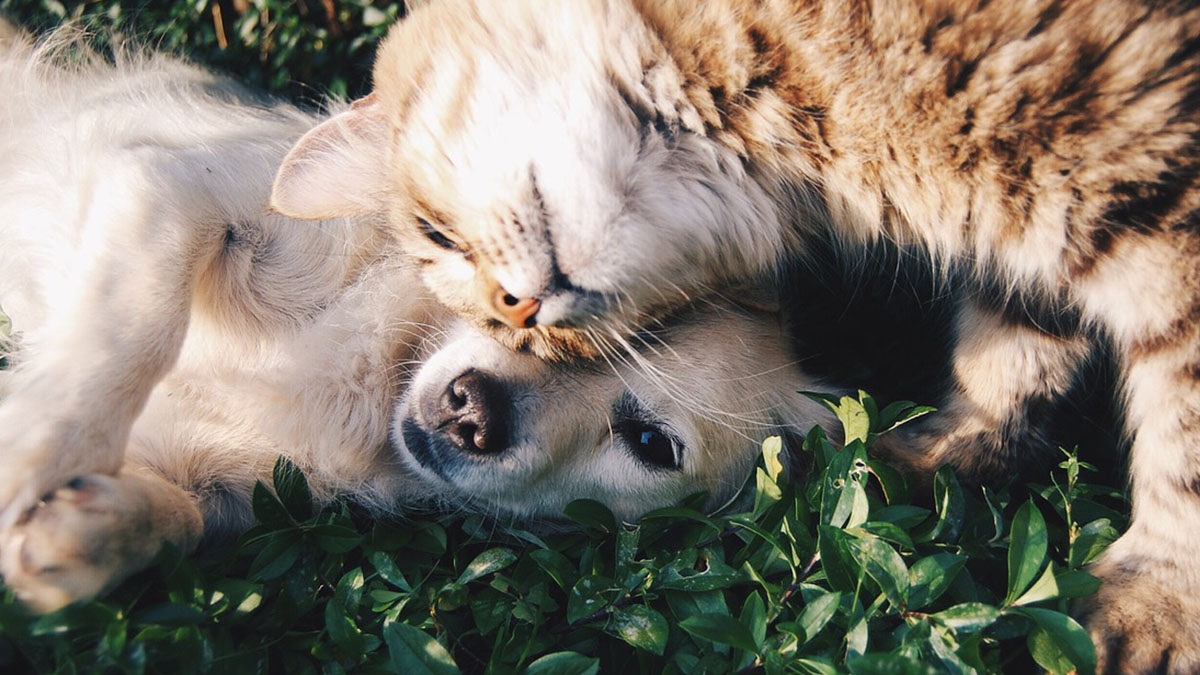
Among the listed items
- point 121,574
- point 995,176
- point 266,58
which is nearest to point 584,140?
point 995,176

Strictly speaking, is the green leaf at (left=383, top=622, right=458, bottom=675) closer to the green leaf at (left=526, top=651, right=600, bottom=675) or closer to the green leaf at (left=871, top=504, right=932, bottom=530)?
the green leaf at (left=526, top=651, right=600, bottom=675)

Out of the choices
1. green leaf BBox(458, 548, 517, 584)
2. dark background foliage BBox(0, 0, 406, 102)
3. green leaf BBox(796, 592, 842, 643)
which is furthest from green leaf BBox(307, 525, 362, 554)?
dark background foliage BBox(0, 0, 406, 102)

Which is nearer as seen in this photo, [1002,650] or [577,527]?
[1002,650]

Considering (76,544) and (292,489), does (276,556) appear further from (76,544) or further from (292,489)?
(76,544)

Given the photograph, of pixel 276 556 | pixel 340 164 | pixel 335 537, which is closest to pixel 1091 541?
pixel 335 537

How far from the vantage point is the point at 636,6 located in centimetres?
216

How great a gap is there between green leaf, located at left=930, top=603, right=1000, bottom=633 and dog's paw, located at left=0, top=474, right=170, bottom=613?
1.55 metres

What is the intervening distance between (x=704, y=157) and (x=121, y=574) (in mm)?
1444

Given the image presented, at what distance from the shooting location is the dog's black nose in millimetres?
2379

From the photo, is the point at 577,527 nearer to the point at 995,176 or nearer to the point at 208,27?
the point at 995,176

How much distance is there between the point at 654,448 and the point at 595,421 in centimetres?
18

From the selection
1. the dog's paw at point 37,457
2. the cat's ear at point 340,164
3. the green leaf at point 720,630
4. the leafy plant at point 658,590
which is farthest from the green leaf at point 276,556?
the green leaf at point 720,630

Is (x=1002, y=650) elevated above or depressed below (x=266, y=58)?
below

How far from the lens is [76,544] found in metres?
1.85
